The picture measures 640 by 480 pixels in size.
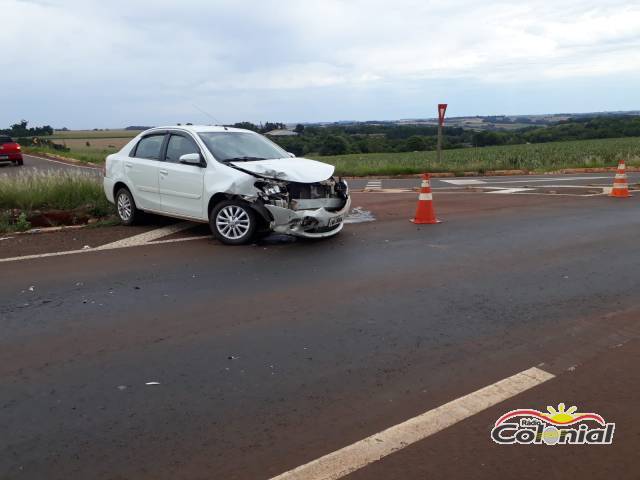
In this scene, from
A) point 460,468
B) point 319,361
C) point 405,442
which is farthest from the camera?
point 319,361

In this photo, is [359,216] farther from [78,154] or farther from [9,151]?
[78,154]

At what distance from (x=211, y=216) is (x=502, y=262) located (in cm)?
408

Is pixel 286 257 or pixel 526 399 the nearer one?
pixel 526 399

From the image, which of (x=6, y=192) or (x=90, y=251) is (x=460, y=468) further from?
(x=6, y=192)

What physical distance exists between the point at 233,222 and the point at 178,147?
69.7 inches

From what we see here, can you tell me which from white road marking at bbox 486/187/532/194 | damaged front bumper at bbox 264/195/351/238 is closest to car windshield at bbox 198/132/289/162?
damaged front bumper at bbox 264/195/351/238

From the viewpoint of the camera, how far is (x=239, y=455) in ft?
10.5

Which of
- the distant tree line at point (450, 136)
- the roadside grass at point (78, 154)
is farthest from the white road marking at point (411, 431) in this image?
the distant tree line at point (450, 136)

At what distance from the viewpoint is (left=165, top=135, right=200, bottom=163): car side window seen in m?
9.30

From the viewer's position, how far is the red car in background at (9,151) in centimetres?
3241

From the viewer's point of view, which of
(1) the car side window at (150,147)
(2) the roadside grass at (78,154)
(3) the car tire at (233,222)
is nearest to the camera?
(3) the car tire at (233,222)

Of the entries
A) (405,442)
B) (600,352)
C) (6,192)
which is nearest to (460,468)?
(405,442)

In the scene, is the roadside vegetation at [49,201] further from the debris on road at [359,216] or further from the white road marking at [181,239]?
the debris on road at [359,216]

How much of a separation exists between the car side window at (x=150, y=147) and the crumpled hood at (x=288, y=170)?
5.73 feet
